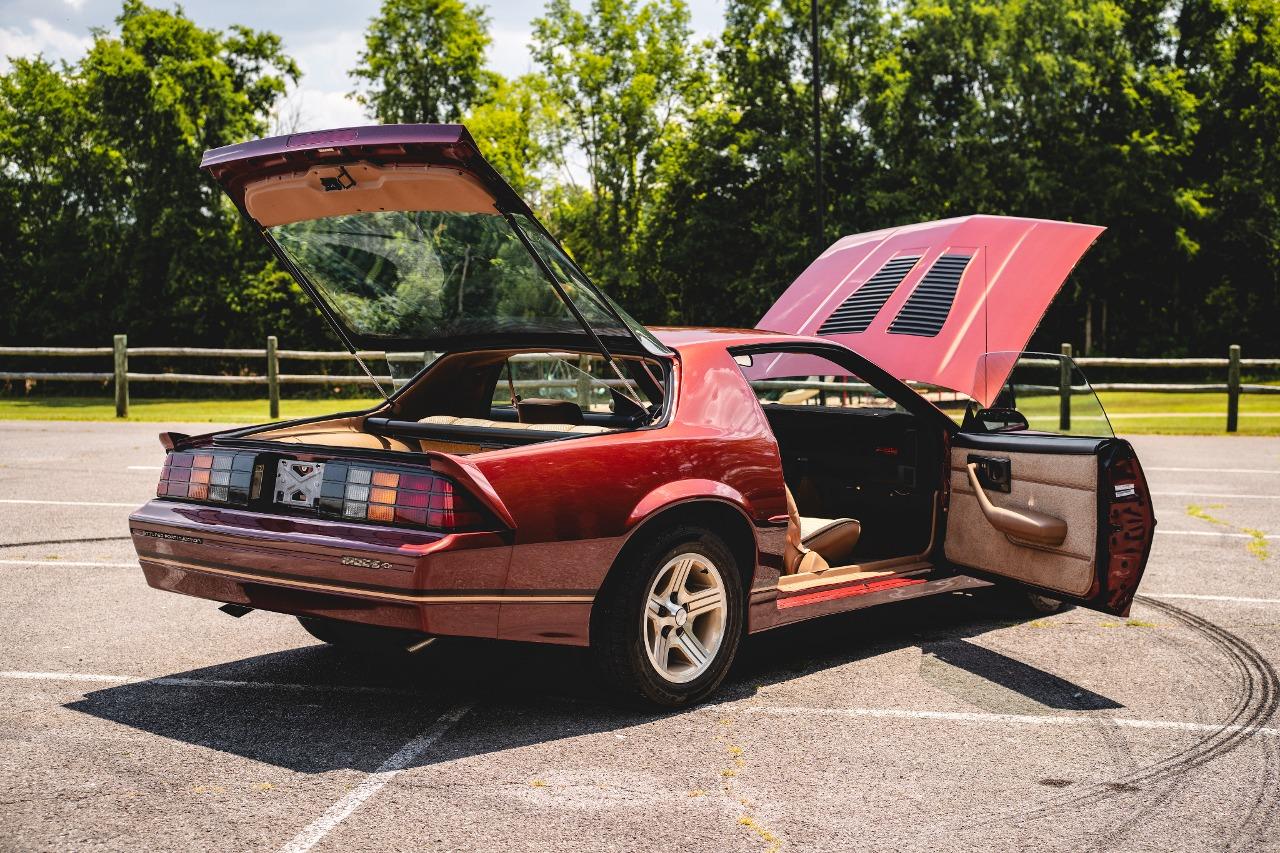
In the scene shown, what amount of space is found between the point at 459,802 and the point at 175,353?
17966mm

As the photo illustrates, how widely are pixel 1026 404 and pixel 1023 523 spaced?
141cm

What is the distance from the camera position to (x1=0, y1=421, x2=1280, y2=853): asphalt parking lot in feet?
11.1

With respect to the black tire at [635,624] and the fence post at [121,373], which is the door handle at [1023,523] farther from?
the fence post at [121,373]

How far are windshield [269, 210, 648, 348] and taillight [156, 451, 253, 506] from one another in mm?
1047

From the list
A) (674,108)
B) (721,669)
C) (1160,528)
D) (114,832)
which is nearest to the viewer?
(114,832)

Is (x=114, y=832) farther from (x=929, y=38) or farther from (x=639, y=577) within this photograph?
(x=929, y=38)

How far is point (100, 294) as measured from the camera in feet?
134

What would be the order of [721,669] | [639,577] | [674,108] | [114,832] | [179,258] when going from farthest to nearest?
[674,108] < [179,258] < [721,669] < [639,577] < [114,832]

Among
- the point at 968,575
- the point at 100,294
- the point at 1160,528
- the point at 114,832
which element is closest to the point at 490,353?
the point at 968,575

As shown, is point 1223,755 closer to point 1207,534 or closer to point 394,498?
point 394,498

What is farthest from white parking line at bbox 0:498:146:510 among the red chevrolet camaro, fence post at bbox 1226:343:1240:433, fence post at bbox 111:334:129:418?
fence post at bbox 1226:343:1240:433

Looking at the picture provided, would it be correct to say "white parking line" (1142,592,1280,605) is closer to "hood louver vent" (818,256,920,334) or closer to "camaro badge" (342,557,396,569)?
"hood louver vent" (818,256,920,334)

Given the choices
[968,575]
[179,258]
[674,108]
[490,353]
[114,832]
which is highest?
[674,108]

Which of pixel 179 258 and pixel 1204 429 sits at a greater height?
pixel 179 258
